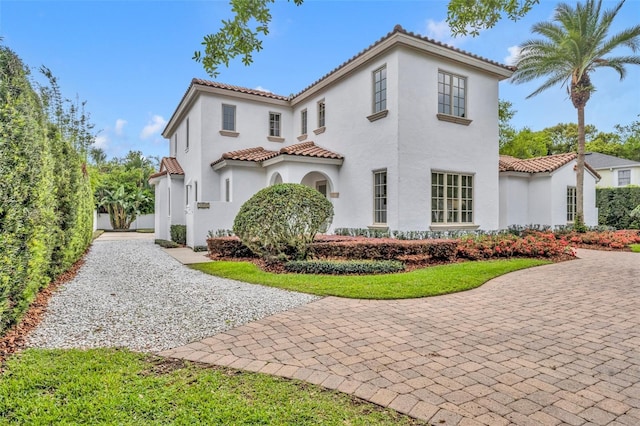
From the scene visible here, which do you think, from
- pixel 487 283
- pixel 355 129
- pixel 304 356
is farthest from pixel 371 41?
pixel 304 356

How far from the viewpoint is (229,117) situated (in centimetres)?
1686

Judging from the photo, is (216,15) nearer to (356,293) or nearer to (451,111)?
(356,293)

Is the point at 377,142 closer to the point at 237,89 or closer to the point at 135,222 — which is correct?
the point at 237,89

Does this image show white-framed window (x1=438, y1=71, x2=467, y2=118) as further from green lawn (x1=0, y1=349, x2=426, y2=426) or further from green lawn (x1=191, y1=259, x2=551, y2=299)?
green lawn (x1=0, y1=349, x2=426, y2=426)

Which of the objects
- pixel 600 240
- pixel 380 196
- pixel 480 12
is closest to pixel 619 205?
pixel 600 240

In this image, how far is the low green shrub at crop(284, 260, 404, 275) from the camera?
9.03m

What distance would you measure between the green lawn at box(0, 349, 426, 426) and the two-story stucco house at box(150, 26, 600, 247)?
31.3 feet

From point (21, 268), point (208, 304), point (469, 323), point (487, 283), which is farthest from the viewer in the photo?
point (487, 283)

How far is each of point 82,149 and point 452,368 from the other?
2406 centimetres

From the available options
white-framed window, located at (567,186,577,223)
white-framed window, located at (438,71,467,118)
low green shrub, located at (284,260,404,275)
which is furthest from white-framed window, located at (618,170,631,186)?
low green shrub, located at (284,260,404,275)

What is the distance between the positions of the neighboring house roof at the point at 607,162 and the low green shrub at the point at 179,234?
34254 millimetres

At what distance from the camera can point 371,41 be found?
13.0m

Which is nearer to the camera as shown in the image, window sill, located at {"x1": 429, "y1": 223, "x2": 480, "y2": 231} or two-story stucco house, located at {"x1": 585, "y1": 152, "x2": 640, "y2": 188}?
window sill, located at {"x1": 429, "y1": 223, "x2": 480, "y2": 231}

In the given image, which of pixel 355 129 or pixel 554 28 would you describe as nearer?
pixel 355 129
